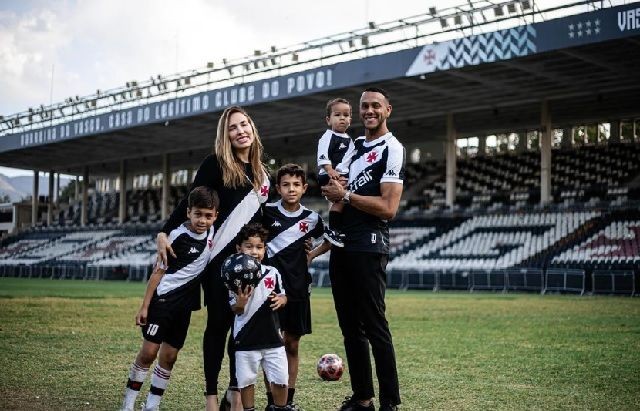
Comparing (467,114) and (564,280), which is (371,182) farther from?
(467,114)

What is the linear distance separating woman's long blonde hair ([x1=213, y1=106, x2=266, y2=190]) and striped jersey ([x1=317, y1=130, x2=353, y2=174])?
77 centimetres

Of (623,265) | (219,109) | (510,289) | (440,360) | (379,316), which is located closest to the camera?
(379,316)

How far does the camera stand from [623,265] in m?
25.1

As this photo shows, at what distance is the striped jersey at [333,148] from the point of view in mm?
6133

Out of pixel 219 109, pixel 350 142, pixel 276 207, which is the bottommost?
pixel 276 207

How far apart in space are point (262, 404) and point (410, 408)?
1183 millimetres

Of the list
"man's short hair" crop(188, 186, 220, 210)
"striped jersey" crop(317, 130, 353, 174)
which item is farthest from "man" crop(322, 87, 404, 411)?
"man's short hair" crop(188, 186, 220, 210)

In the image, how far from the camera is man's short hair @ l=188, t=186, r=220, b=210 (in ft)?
17.0

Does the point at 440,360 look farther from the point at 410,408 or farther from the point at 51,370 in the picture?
the point at 51,370

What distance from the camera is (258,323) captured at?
199 inches

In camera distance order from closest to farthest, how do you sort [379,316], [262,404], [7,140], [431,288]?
[379,316]
[262,404]
[431,288]
[7,140]

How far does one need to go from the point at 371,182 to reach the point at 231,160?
3.60 ft

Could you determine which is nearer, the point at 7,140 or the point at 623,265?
the point at 623,265

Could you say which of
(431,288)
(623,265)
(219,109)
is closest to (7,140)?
(219,109)
